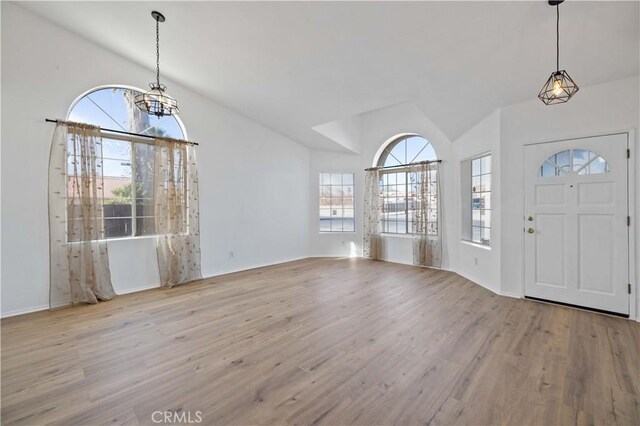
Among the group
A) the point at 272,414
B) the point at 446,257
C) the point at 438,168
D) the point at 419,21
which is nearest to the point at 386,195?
the point at 438,168

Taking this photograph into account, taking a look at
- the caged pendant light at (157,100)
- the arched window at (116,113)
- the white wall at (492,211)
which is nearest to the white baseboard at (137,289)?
the arched window at (116,113)

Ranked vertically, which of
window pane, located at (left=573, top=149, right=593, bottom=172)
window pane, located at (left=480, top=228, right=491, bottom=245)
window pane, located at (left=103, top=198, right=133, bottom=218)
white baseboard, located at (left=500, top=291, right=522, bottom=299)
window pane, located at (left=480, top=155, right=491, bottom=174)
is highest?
window pane, located at (left=480, top=155, right=491, bottom=174)

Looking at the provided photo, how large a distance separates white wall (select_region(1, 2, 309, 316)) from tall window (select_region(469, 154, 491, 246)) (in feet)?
11.8

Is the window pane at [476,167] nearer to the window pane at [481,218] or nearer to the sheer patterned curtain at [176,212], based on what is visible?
the window pane at [481,218]

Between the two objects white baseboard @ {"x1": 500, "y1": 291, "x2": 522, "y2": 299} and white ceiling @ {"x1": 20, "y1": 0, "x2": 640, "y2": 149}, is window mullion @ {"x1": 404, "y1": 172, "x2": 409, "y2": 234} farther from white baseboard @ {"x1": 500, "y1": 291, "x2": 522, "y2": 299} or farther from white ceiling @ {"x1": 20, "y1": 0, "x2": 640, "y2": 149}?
white baseboard @ {"x1": 500, "y1": 291, "x2": 522, "y2": 299}

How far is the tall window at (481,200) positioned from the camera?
14.1 feet

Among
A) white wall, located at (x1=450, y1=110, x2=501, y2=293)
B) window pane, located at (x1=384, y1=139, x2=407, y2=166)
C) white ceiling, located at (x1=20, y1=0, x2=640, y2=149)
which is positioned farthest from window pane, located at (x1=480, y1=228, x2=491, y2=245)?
window pane, located at (x1=384, y1=139, x2=407, y2=166)

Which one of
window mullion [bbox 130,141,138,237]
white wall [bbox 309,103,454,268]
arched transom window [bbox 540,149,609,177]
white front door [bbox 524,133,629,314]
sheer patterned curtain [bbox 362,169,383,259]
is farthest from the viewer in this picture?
sheer patterned curtain [bbox 362,169,383,259]

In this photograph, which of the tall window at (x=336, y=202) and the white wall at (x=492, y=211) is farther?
the tall window at (x=336, y=202)

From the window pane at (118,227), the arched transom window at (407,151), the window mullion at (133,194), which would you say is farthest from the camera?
the arched transom window at (407,151)

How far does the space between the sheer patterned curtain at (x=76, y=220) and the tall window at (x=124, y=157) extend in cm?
20

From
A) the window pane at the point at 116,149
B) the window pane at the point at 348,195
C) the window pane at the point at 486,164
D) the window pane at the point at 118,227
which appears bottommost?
the window pane at the point at 118,227

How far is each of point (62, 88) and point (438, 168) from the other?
5912 millimetres
